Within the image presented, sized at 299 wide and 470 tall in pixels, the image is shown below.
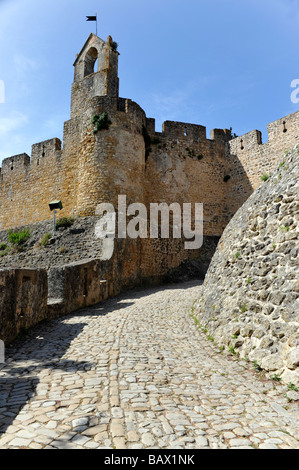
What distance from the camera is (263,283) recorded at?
17.5ft

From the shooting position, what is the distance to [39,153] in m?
20.4

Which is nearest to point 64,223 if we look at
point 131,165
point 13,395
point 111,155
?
point 111,155

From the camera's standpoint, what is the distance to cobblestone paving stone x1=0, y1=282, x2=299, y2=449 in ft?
8.87

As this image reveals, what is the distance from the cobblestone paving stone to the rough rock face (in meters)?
0.33

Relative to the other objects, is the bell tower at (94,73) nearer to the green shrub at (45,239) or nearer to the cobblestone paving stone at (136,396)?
the green shrub at (45,239)

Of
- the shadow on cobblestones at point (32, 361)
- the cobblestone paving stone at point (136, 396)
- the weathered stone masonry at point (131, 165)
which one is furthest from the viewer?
the weathered stone masonry at point (131, 165)

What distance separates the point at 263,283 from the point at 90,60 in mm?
19544

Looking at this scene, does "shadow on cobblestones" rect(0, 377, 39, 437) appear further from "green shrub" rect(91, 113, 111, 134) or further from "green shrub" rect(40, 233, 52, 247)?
"green shrub" rect(91, 113, 111, 134)

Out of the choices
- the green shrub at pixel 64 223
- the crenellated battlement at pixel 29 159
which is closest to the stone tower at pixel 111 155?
the green shrub at pixel 64 223

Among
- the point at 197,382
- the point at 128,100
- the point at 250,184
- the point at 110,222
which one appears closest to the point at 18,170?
the point at 128,100

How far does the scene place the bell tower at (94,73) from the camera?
59.3 ft

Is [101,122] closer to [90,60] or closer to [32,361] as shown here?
[90,60]

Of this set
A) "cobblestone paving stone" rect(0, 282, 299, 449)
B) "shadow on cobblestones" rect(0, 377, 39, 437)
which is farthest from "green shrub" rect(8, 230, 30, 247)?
"shadow on cobblestones" rect(0, 377, 39, 437)
